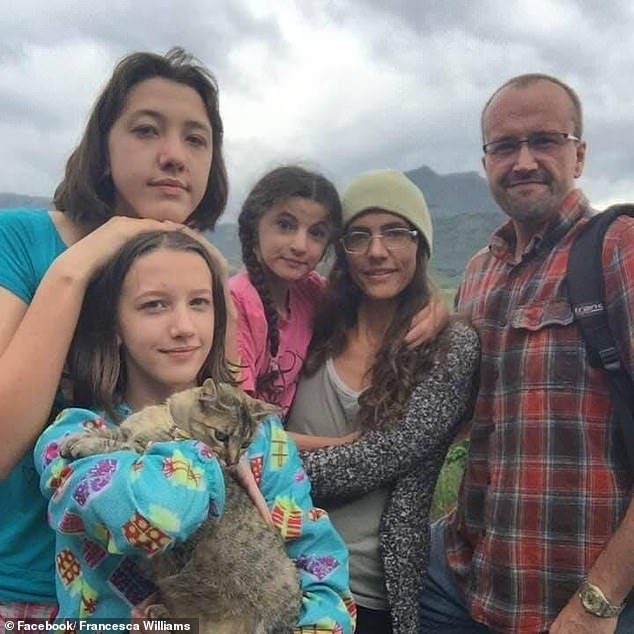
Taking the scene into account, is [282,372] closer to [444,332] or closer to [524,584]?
[444,332]

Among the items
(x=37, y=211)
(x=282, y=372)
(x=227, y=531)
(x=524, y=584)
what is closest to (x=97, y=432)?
(x=227, y=531)

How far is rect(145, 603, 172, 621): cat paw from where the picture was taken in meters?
2.76

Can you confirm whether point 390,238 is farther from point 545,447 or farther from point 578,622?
point 578,622

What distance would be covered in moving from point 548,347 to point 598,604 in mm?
1432

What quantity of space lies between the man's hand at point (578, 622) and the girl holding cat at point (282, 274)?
71.1 inches

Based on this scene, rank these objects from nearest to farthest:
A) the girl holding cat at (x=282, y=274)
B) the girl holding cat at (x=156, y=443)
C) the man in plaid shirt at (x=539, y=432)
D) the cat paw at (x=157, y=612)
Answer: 1. the girl holding cat at (x=156, y=443)
2. the cat paw at (x=157, y=612)
3. the man in plaid shirt at (x=539, y=432)
4. the girl holding cat at (x=282, y=274)

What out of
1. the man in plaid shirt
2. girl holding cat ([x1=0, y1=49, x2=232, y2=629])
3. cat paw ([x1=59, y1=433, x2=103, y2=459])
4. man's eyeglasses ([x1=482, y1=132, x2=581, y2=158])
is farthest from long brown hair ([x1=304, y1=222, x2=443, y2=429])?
cat paw ([x1=59, y1=433, x2=103, y2=459])

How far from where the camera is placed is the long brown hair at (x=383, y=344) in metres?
4.13

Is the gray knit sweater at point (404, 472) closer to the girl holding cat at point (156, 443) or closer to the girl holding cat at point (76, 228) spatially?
the girl holding cat at point (156, 443)

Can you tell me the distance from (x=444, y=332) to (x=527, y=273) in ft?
2.21

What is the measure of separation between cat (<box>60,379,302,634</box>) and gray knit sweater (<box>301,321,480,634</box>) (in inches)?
38.6

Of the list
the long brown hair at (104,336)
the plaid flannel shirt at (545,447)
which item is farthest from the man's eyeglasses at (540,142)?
the long brown hair at (104,336)

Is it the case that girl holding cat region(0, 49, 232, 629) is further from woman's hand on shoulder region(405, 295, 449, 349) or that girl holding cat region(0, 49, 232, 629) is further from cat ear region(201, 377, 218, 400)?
woman's hand on shoulder region(405, 295, 449, 349)

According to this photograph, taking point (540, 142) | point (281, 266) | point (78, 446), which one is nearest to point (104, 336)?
point (78, 446)
